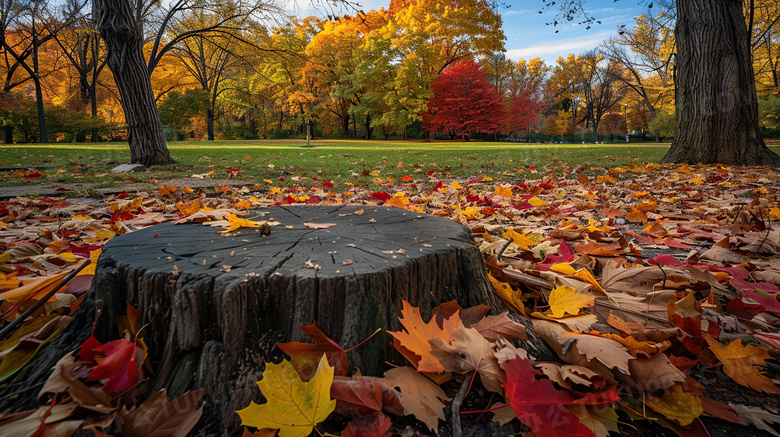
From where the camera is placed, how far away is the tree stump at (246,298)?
3.06ft

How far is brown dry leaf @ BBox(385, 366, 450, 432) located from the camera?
0.83m

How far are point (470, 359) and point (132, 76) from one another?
28.0ft

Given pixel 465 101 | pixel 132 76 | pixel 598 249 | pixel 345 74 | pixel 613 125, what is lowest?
pixel 598 249

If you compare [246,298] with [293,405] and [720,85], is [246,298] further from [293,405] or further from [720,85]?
[720,85]

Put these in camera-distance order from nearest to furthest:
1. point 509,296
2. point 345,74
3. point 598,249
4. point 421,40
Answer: point 509,296 → point 598,249 → point 421,40 → point 345,74

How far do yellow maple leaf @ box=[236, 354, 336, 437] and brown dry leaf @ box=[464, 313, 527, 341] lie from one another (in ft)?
1.62

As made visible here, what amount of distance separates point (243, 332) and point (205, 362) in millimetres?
126

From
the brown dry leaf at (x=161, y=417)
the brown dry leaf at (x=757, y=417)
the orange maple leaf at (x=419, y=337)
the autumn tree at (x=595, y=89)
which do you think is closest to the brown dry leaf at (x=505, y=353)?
the orange maple leaf at (x=419, y=337)

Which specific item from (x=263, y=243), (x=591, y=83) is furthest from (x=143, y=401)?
(x=591, y=83)

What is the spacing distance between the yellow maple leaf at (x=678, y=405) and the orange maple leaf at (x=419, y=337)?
516 mm

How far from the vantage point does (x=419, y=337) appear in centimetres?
94

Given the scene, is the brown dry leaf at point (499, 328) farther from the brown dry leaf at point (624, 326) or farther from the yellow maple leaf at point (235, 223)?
the yellow maple leaf at point (235, 223)

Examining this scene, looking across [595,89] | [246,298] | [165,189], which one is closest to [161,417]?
[246,298]

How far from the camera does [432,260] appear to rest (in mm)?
1116
